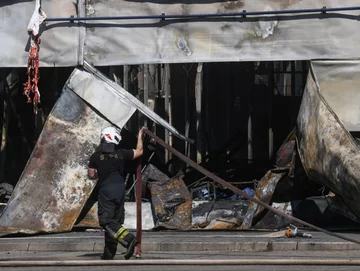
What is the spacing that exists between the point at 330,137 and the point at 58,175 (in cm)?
399

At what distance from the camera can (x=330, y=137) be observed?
1298 cm

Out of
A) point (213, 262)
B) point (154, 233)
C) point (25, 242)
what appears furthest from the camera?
point (154, 233)

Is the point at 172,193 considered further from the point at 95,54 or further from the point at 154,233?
the point at 95,54

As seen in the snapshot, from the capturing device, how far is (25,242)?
1284cm

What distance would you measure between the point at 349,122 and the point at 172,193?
2.89 m

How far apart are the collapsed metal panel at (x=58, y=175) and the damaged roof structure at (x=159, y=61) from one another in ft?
0.05

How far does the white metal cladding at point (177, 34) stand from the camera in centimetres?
1354

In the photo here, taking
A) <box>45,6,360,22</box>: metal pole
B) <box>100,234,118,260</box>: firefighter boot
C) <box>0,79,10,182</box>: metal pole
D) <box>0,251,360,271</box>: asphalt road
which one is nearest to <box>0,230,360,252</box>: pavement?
<box>0,251,360,271</box>: asphalt road

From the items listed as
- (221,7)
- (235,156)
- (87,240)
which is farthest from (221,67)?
(87,240)

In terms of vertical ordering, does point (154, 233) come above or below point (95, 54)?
below

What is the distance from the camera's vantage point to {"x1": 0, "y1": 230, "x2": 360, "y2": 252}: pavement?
40.4 feet

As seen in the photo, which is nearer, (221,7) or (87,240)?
(87,240)

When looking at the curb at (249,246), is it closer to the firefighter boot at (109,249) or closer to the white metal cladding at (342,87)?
the firefighter boot at (109,249)

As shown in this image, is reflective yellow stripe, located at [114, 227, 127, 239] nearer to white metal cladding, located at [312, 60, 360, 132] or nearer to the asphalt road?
the asphalt road
